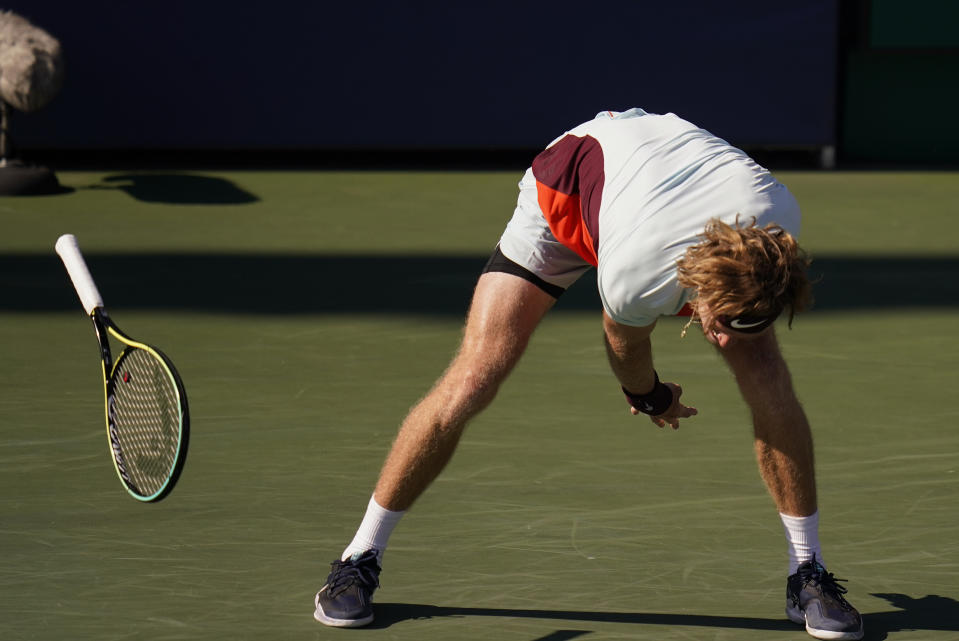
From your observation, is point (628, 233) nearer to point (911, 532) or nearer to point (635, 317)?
point (635, 317)

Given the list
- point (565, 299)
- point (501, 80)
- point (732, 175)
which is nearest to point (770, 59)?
point (501, 80)

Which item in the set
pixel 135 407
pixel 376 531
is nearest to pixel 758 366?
pixel 376 531

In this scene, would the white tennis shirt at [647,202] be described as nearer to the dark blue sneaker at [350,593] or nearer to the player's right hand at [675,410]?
the player's right hand at [675,410]

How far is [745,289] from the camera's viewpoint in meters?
2.96

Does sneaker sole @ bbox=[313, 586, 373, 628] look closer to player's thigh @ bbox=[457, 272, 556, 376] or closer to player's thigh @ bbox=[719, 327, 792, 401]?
player's thigh @ bbox=[457, 272, 556, 376]

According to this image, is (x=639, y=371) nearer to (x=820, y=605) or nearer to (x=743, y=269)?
(x=820, y=605)

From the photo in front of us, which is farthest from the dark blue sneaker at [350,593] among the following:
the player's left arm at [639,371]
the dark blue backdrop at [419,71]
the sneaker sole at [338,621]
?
the dark blue backdrop at [419,71]

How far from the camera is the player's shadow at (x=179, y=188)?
31.8ft

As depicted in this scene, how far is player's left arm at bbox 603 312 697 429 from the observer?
11.9 ft

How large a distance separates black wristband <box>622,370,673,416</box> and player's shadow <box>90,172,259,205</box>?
6.01m

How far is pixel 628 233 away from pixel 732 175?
268 mm

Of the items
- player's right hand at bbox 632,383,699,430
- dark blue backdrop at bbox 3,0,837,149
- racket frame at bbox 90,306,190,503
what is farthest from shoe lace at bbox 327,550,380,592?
dark blue backdrop at bbox 3,0,837,149

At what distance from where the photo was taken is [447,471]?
4.46 meters

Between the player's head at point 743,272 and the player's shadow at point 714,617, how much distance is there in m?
0.78
